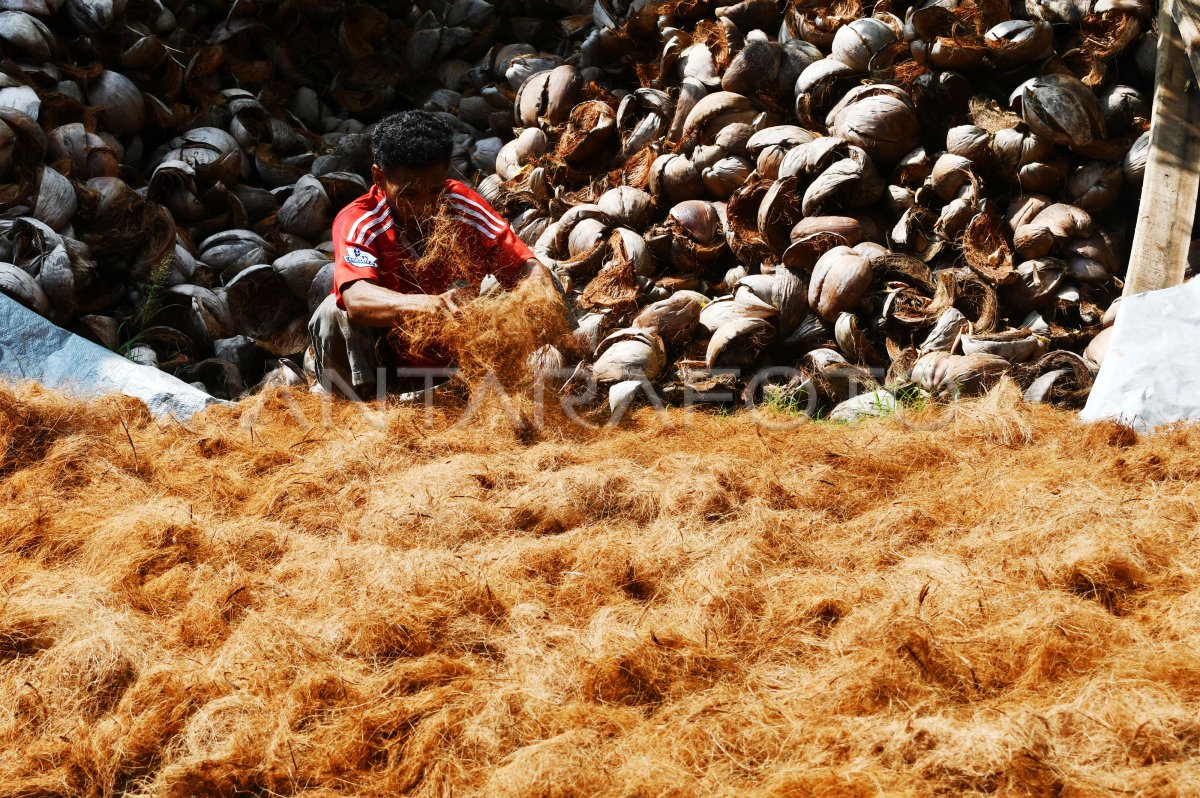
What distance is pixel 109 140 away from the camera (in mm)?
5598

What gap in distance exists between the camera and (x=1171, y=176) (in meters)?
4.11

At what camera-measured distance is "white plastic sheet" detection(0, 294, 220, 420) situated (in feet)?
13.9

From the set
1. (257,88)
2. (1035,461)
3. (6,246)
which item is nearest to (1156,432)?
(1035,461)

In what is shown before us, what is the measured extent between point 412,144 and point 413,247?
0.39 m

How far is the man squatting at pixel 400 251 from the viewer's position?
381cm

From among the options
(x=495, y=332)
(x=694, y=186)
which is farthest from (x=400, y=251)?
(x=694, y=186)

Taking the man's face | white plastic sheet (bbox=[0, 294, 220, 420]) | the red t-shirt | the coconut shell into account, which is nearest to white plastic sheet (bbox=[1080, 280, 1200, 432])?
the coconut shell

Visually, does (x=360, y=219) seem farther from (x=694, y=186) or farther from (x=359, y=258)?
(x=694, y=186)

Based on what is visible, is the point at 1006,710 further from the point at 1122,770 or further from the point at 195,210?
the point at 195,210

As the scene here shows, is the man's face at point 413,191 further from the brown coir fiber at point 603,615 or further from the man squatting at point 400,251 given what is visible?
the brown coir fiber at point 603,615

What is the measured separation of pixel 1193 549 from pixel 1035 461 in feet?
2.50

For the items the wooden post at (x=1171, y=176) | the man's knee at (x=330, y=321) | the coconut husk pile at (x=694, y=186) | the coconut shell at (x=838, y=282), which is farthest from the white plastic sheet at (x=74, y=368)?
the wooden post at (x=1171, y=176)

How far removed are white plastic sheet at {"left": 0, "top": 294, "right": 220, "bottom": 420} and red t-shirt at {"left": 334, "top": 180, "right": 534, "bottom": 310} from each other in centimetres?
87

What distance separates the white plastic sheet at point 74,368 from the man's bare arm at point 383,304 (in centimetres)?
91
